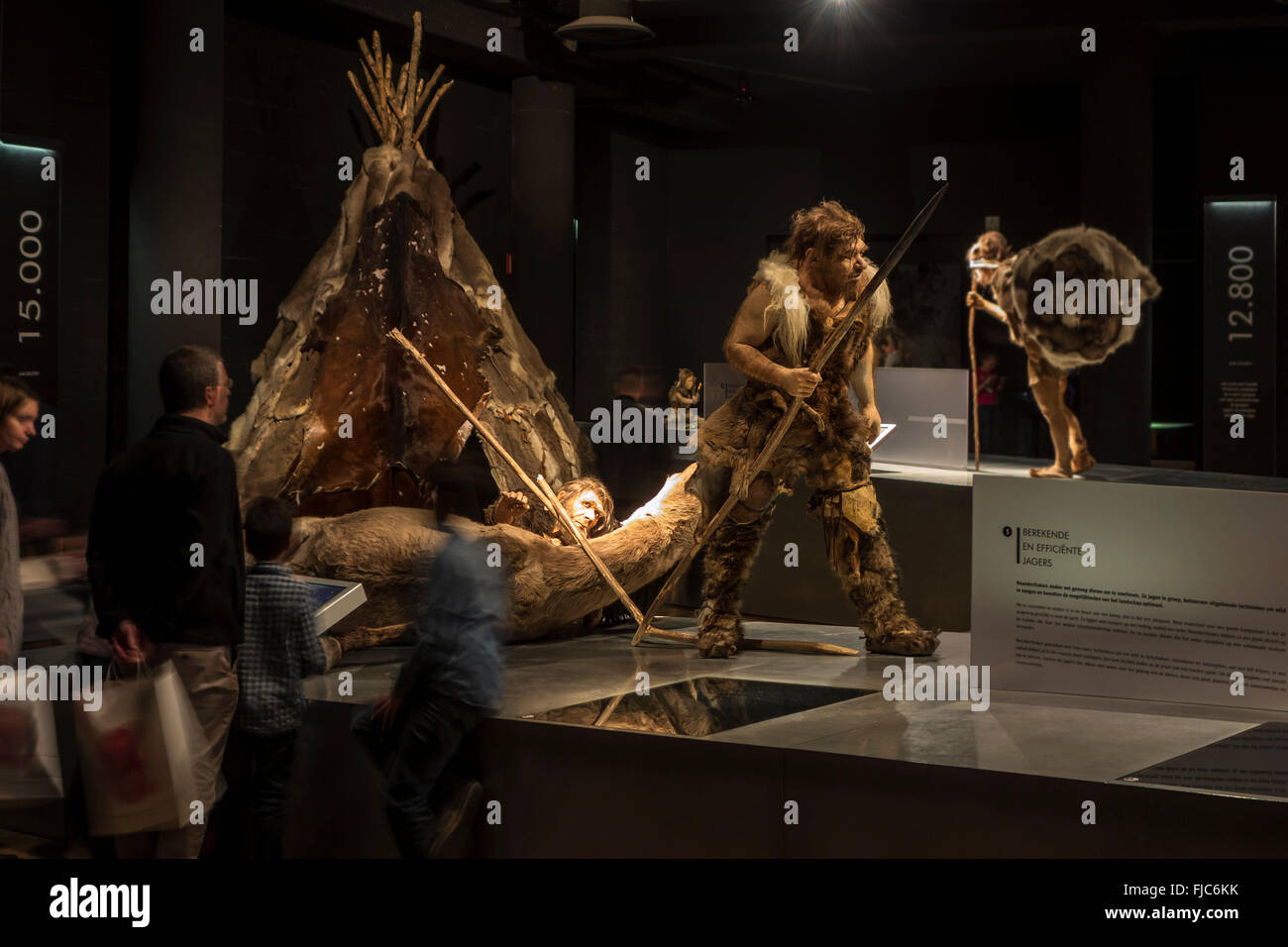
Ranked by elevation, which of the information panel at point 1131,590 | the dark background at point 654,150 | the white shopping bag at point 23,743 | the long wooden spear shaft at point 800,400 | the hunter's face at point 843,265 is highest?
the dark background at point 654,150

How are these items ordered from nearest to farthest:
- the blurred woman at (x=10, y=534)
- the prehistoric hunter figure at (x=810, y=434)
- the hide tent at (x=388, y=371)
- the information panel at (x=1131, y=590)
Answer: the blurred woman at (x=10, y=534) → the information panel at (x=1131, y=590) → the prehistoric hunter figure at (x=810, y=434) → the hide tent at (x=388, y=371)

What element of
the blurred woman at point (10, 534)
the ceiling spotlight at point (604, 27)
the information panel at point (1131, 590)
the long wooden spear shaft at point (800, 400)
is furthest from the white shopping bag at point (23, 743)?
the ceiling spotlight at point (604, 27)

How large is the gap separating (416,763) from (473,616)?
1.49 feet

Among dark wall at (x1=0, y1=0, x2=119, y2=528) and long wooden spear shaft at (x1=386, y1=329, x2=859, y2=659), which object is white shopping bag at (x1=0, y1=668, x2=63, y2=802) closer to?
long wooden spear shaft at (x1=386, y1=329, x2=859, y2=659)

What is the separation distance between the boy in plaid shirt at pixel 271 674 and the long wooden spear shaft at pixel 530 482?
1823 mm

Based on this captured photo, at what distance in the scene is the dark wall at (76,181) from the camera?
20.6 feet

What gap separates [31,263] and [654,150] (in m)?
7.14

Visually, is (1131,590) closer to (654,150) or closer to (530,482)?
(530,482)

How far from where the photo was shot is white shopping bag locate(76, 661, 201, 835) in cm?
334

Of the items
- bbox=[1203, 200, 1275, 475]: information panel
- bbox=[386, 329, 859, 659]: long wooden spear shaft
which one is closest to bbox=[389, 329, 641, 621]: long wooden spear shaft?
bbox=[386, 329, 859, 659]: long wooden spear shaft

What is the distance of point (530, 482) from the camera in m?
5.64

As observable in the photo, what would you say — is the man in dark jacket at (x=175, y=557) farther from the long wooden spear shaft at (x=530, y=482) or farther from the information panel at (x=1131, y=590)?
the information panel at (x=1131, y=590)

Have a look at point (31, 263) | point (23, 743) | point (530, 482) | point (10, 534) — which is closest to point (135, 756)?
point (23, 743)
